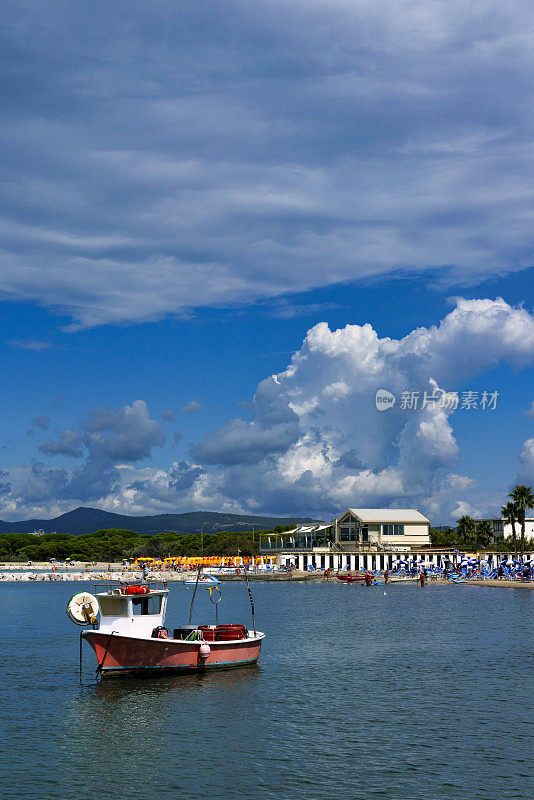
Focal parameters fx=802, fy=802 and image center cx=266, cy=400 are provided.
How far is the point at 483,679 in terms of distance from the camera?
4691cm

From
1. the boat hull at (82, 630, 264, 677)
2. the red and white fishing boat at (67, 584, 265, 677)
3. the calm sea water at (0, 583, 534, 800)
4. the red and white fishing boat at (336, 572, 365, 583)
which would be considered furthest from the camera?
the red and white fishing boat at (336, 572, 365, 583)

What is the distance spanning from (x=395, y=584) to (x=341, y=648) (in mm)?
97353

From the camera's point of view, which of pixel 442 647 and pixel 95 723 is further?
pixel 442 647

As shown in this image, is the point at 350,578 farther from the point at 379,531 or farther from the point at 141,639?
the point at 141,639

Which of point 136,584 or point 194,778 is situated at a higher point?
point 136,584

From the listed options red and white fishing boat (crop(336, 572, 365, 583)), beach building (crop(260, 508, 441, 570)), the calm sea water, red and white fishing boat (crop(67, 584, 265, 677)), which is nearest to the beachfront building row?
beach building (crop(260, 508, 441, 570))

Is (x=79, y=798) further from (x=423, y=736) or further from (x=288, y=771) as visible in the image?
(x=423, y=736)

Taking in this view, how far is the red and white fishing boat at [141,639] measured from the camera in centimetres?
4553

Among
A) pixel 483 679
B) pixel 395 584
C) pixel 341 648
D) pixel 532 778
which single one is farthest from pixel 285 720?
pixel 395 584

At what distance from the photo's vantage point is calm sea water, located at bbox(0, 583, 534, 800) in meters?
27.4

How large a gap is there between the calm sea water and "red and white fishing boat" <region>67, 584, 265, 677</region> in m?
1.07

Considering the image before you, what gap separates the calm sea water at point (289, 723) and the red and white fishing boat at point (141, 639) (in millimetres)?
1074

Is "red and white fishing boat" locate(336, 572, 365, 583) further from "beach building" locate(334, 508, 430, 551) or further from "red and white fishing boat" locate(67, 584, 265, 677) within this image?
"red and white fishing boat" locate(67, 584, 265, 677)

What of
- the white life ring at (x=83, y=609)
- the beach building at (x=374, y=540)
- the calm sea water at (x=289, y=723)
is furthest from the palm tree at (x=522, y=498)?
the white life ring at (x=83, y=609)
